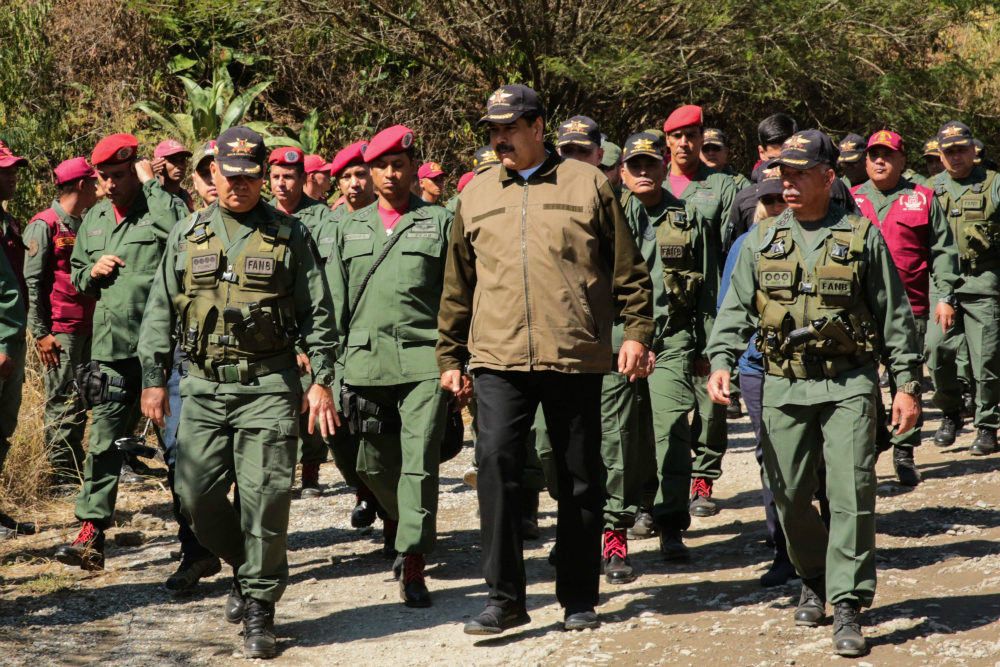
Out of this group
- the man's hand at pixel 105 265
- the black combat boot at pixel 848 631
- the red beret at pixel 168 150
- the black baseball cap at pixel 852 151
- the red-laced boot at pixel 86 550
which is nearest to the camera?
the black combat boot at pixel 848 631

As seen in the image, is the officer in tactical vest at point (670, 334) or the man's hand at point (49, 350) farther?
the man's hand at point (49, 350)

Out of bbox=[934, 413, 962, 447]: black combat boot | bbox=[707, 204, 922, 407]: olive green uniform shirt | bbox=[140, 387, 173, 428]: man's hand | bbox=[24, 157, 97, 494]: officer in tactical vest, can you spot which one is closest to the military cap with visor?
bbox=[934, 413, 962, 447]: black combat boot

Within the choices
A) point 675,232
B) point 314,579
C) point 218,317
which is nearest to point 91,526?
point 314,579

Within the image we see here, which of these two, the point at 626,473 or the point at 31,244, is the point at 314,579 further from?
the point at 31,244

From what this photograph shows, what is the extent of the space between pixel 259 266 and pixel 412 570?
1768 millimetres

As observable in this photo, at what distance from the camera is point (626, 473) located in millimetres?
5906

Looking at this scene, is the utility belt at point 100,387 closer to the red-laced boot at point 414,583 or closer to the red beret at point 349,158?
the red beret at point 349,158

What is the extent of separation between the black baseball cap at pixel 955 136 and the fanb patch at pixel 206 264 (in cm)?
645

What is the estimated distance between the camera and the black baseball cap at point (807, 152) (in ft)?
16.1

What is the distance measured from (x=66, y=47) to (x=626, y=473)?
13.6m

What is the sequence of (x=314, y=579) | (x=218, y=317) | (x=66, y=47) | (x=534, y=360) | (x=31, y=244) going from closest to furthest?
1. (x=534, y=360)
2. (x=218, y=317)
3. (x=314, y=579)
4. (x=31, y=244)
5. (x=66, y=47)

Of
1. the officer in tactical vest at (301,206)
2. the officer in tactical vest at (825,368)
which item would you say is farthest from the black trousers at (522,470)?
the officer in tactical vest at (301,206)

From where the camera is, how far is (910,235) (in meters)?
8.27

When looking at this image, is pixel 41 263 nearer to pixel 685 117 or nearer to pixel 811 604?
pixel 685 117
